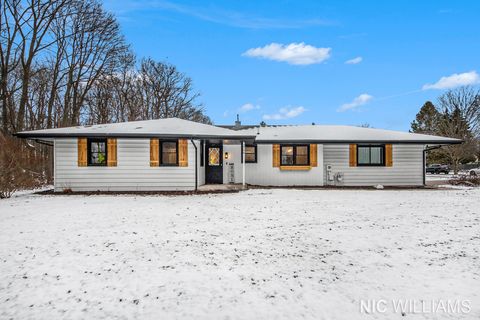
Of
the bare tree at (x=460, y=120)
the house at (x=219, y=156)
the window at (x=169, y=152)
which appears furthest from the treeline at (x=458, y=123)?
the window at (x=169, y=152)

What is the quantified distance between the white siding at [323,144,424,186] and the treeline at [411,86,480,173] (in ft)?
62.5

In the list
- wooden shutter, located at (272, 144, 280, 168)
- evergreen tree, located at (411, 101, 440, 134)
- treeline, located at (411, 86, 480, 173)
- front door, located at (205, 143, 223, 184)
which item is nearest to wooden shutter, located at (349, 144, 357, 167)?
wooden shutter, located at (272, 144, 280, 168)

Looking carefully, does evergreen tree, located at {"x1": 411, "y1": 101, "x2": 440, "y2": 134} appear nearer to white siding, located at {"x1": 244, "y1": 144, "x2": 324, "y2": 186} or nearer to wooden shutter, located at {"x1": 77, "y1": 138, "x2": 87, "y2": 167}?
white siding, located at {"x1": 244, "y1": 144, "x2": 324, "y2": 186}

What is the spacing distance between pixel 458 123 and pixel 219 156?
31563mm

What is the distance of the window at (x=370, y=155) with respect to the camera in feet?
54.1

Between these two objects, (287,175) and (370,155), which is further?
(370,155)

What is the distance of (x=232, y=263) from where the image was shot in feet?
15.1

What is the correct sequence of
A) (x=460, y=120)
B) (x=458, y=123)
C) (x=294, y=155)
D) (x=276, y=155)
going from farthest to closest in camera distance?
(x=460, y=120) < (x=458, y=123) < (x=294, y=155) < (x=276, y=155)

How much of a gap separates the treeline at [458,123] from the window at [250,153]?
26.2 m

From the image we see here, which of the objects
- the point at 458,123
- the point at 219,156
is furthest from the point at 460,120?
the point at 219,156

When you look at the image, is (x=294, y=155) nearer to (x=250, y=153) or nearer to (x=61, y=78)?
(x=250, y=153)

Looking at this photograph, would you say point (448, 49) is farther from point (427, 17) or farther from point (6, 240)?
point (6, 240)

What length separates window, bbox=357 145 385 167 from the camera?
54.1 feet

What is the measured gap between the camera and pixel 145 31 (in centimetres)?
3206
